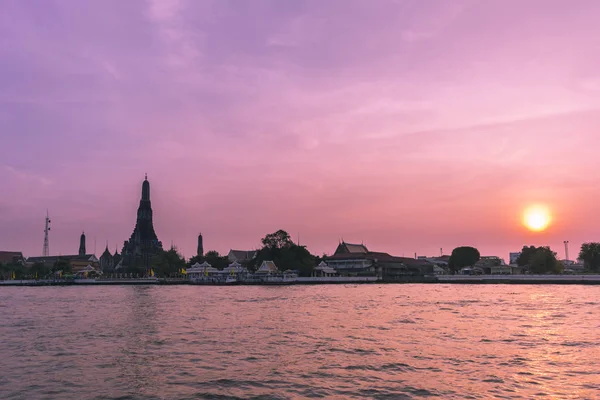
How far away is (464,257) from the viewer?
612 ft

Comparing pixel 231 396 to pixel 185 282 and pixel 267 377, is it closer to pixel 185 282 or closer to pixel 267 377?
pixel 267 377

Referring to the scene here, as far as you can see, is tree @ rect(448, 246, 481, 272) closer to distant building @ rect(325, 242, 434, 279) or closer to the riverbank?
distant building @ rect(325, 242, 434, 279)

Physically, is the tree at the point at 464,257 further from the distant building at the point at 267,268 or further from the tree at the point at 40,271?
the tree at the point at 40,271

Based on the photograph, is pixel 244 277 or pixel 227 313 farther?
pixel 244 277

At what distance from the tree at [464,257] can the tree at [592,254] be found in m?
35.3

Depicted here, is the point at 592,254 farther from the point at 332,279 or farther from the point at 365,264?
the point at 332,279

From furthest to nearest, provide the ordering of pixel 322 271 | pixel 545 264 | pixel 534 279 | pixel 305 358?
pixel 545 264
pixel 322 271
pixel 534 279
pixel 305 358

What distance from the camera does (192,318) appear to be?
4288 cm

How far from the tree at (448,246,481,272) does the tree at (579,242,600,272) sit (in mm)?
35337

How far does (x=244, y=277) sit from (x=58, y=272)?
261 feet

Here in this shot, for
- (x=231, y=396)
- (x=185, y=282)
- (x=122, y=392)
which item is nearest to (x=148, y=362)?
(x=122, y=392)

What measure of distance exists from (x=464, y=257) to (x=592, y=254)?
42.3m

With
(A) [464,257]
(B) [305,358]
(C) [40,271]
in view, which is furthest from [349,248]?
(B) [305,358]

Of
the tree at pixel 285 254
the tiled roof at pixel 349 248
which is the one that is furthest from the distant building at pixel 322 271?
the tiled roof at pixel 349 248
